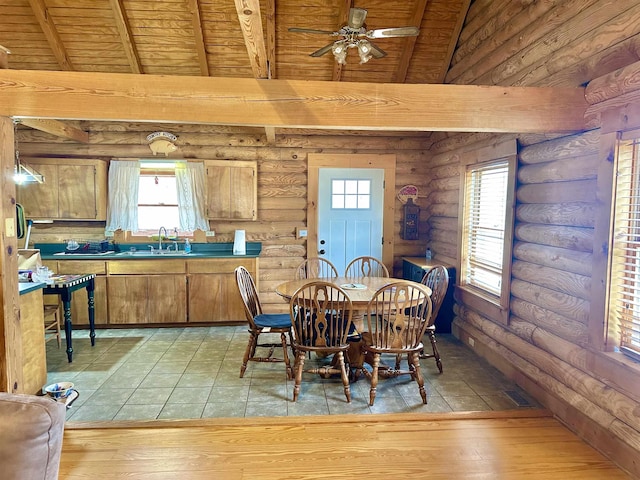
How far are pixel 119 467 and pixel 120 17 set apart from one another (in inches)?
161

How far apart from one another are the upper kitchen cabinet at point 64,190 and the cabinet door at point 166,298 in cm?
129

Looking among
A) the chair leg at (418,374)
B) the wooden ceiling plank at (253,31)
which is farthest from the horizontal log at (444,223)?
the wooden ceiling plank at (253,31)

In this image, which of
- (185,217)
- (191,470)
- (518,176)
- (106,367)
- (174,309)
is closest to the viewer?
(191,470)

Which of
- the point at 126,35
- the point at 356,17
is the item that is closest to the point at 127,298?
the point at 126,35

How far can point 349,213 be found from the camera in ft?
17.3

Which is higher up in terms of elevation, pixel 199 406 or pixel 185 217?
pixel 185 217

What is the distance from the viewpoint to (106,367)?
3.51 meters

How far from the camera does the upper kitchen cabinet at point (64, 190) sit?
468cm

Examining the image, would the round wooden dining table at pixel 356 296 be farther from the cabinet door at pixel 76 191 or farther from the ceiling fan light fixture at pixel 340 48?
the cabinet door at pixel 76 191

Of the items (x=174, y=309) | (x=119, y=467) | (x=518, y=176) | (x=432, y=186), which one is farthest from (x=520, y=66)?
(x=174, y=309)

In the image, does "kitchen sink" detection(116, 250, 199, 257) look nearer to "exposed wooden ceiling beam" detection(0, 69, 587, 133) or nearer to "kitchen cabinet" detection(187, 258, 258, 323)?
"kitchen cabinet" detection(187, 258, 258, 323)

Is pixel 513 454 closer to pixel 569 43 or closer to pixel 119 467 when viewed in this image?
pixel 119 467

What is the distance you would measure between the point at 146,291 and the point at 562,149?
14.7 feet

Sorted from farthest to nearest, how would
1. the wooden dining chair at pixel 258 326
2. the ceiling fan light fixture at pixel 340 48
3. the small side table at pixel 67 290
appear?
1. the small side table at pixel 67 290
2. the wooden dining chair at pixel 258 326
3. the ceiling fan light fixture at pixel 340 48
